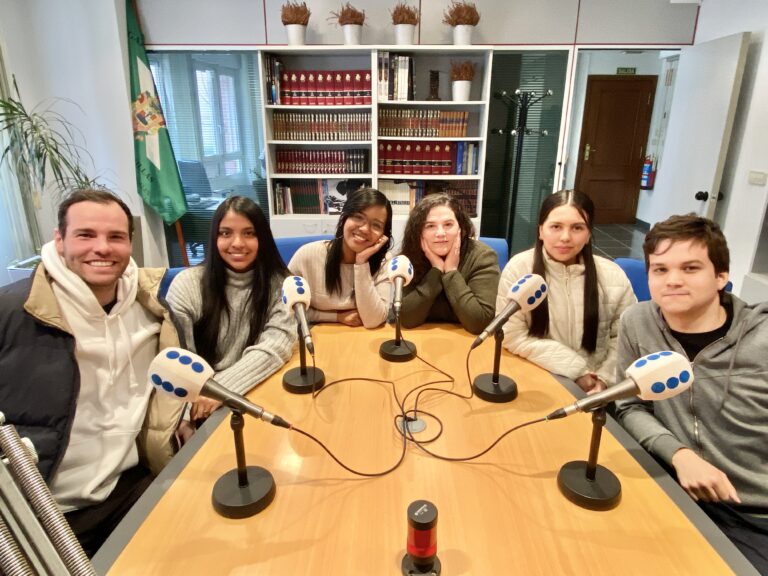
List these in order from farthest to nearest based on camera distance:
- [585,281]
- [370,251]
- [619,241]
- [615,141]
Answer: [615,141] < [619,241] < [370,251] < [585,281]

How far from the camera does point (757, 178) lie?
3.22 meters

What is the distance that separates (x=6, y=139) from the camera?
3283mm

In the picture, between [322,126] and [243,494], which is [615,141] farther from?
[243,494]

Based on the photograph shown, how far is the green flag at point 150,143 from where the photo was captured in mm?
3717

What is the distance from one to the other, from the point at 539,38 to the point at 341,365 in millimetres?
3425

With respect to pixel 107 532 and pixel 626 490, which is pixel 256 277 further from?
pixel 626 490

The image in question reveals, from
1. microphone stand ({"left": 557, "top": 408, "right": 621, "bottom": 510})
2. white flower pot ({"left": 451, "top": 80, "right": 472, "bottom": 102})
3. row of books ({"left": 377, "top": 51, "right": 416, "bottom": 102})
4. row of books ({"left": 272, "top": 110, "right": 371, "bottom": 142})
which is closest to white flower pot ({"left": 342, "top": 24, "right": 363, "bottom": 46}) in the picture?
row of books ({"left": 377, "top": 51, "right": 416, "bottom": 102})

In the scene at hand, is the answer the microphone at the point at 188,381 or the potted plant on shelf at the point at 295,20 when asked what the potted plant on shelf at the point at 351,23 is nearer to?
the potted plant on shelf at the point at 295,20

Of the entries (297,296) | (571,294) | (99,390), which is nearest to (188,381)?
(297,296)

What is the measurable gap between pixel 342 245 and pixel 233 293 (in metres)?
0.47

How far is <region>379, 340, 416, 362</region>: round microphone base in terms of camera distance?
1.62 meters

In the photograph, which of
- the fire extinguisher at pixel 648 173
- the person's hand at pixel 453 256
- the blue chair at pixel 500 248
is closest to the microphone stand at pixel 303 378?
the person's hand at pixel 453 256

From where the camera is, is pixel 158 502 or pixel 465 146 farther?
pixel 465 146

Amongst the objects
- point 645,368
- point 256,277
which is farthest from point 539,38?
point 645,368
